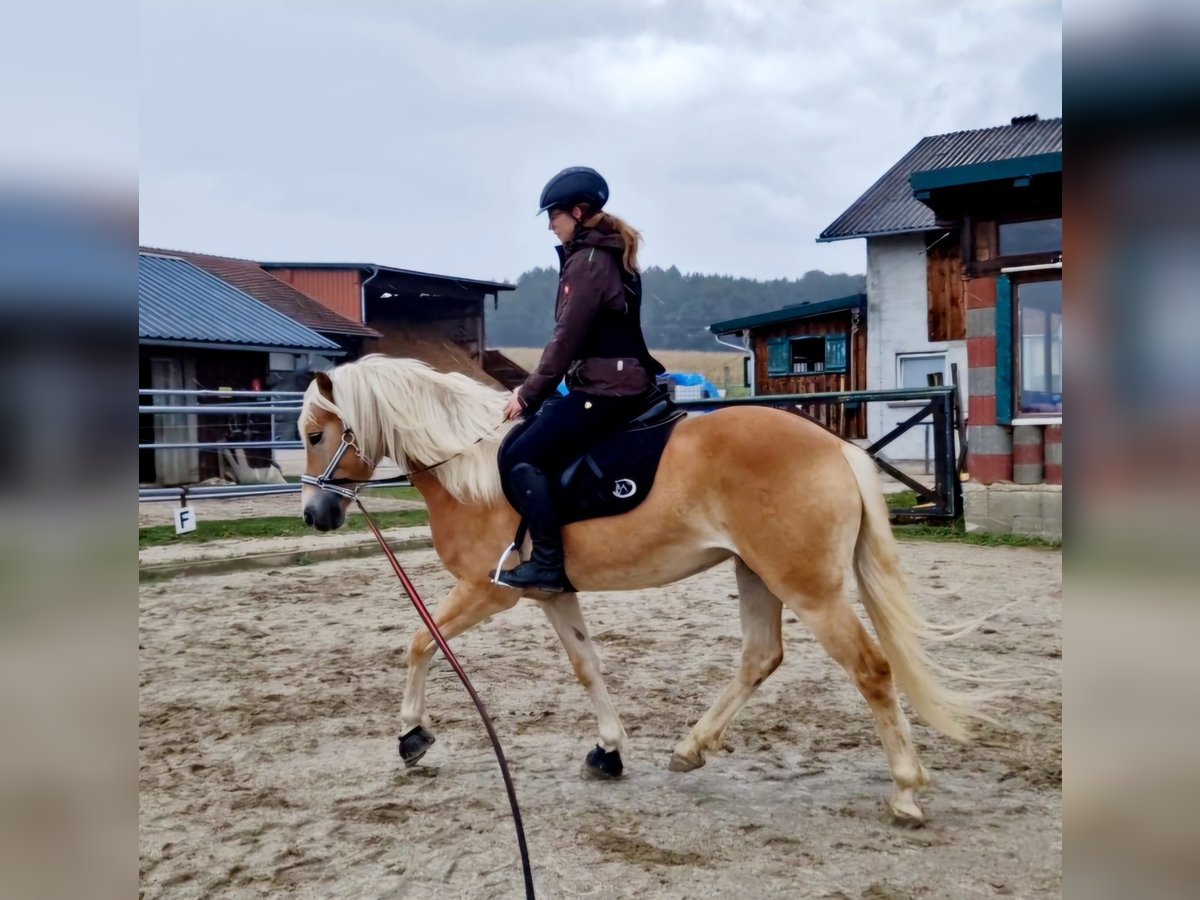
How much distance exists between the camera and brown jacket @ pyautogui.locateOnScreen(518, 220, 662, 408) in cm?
346

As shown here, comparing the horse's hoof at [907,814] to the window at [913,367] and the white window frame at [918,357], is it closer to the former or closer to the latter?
the white window frame at [918,357]

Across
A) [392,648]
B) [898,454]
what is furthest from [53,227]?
[898,454]

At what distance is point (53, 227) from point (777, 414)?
9.42ft

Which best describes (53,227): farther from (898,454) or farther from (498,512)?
(898,454)

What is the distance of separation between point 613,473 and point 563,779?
1223mm

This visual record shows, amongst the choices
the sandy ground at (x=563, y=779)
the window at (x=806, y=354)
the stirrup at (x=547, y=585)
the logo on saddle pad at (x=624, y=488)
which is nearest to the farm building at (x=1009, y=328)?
the sandy ground at (x=563, y=779)

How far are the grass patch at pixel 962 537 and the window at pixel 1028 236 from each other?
9.65 feet

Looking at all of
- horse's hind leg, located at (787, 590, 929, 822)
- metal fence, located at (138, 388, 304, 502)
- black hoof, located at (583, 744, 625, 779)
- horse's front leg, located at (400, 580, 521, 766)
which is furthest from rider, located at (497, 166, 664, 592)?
metal fence, located at (138, 388, 304, 502)

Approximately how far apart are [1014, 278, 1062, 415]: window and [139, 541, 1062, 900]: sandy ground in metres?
3.81

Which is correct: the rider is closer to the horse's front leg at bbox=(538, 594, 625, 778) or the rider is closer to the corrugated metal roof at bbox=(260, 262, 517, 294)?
the horse's front leg at bbox=(538, 594, 625, 778)

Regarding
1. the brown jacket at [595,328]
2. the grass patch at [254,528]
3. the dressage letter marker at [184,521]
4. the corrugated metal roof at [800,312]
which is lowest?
the grass patch at [254,528]

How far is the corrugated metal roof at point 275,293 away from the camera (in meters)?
24.3

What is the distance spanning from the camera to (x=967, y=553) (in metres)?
8.68

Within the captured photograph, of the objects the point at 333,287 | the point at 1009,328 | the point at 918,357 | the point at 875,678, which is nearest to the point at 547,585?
the point at 875,678
